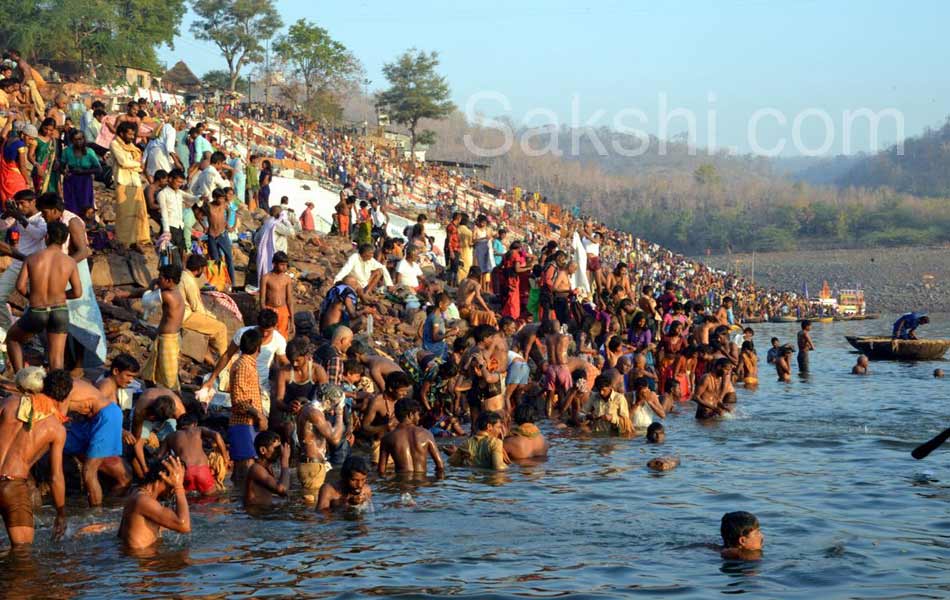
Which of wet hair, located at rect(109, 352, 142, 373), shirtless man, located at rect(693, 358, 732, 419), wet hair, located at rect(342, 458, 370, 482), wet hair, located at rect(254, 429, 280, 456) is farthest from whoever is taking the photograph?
shirtless man, located at rect(693, 358, 732, 419)

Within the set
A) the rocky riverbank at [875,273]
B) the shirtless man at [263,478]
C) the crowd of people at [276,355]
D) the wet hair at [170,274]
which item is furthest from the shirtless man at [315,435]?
the rocky riverbank at [875,273]

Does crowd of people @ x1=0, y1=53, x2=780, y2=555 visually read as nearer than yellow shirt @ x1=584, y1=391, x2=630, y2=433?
Yes

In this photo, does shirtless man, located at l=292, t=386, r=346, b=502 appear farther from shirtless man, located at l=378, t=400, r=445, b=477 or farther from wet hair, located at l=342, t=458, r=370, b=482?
wet hair, located at l=342, t=458, r=370, b=482

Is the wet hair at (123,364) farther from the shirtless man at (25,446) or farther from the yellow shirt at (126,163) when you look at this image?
the yellow shirt at (126,163)

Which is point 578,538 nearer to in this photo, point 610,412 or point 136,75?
point 610,412

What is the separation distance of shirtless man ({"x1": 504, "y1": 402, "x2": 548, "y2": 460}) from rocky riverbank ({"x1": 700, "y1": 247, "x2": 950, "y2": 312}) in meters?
64.9

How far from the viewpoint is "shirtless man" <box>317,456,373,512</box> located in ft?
30.1

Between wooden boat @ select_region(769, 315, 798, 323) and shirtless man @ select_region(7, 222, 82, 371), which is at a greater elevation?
shirtless man @ select_region(7, 222, 82, 371)

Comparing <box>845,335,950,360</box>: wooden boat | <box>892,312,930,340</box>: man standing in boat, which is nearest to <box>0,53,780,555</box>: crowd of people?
<box>845,335,950,360</box>: wooden boat

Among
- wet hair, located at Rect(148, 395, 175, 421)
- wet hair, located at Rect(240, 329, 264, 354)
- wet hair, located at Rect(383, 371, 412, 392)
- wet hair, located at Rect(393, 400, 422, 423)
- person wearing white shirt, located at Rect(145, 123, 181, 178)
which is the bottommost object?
wet hair, located at Rect(393, 400, 422, 423)

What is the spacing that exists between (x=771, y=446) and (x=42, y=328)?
8373mm

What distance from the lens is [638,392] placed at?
47.0 ft

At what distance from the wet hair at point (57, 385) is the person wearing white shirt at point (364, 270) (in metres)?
7.14

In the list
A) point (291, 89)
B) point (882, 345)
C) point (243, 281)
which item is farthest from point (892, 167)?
point (243, 281)
